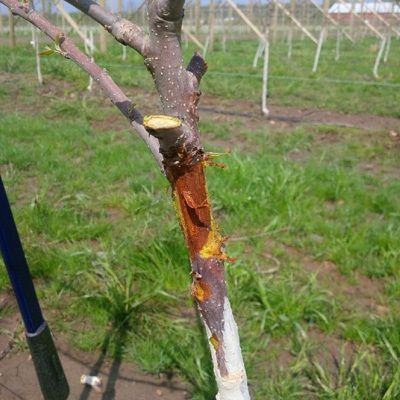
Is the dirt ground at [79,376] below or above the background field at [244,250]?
below

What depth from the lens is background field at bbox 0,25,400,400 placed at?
1883 millimetres

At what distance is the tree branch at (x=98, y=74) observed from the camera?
89cm

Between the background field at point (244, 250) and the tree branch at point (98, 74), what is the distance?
3.81 ft

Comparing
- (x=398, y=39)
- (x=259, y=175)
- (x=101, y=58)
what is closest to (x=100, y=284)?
(x=259, y=175)

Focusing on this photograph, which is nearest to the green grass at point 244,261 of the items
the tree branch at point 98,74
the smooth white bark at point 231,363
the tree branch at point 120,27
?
the smooth white bark at point 231,363

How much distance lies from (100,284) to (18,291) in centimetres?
101

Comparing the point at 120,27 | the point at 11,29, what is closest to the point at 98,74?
the point at 120,27

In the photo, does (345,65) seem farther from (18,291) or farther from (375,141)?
(18,291)

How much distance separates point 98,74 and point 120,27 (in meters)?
0.22

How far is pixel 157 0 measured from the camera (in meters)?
0.63

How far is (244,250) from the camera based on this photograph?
2625mm

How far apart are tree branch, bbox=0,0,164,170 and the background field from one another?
3.81 ft

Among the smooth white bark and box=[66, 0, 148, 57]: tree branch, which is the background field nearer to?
the smooth white bark

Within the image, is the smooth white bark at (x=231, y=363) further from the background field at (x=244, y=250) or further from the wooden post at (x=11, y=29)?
the wooden post at (x=11, y=29)
